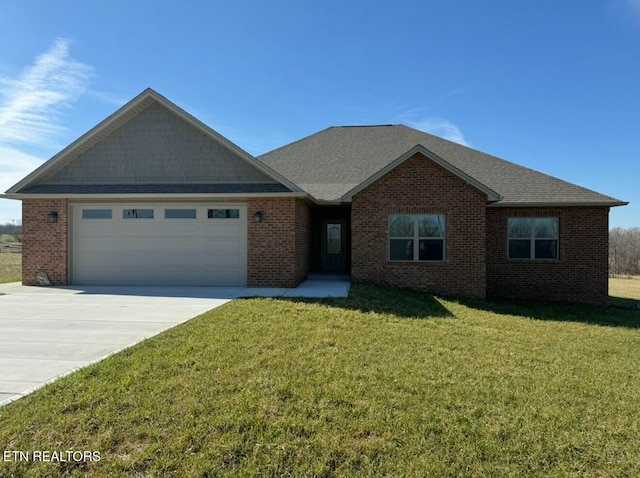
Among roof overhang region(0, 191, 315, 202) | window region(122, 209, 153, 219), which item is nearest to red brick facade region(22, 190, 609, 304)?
roof overhang region(0, 191, 315, 202)

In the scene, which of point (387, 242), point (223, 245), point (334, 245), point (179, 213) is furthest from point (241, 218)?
point (334, 245)

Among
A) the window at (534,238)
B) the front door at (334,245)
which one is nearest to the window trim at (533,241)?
the window at (534,238)

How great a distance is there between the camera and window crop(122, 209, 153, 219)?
12367mm

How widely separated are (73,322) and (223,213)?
18.4ft

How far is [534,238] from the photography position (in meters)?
13.4

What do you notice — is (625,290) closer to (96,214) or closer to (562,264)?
(562,264)

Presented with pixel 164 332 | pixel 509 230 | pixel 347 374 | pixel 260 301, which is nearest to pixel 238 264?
pixel 260 301

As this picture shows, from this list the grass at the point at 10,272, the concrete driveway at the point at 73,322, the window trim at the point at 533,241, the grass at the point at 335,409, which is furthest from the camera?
the grass at the point at 10,272

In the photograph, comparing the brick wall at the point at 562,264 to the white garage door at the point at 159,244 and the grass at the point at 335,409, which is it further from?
the white garage door at the point at 159,244

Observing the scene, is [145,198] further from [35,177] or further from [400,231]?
[400,231]

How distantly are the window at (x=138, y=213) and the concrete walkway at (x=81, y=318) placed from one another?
2.27 m

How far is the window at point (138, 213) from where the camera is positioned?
12.4m

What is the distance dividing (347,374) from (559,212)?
11708 millimetres

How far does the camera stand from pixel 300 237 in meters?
13.0
